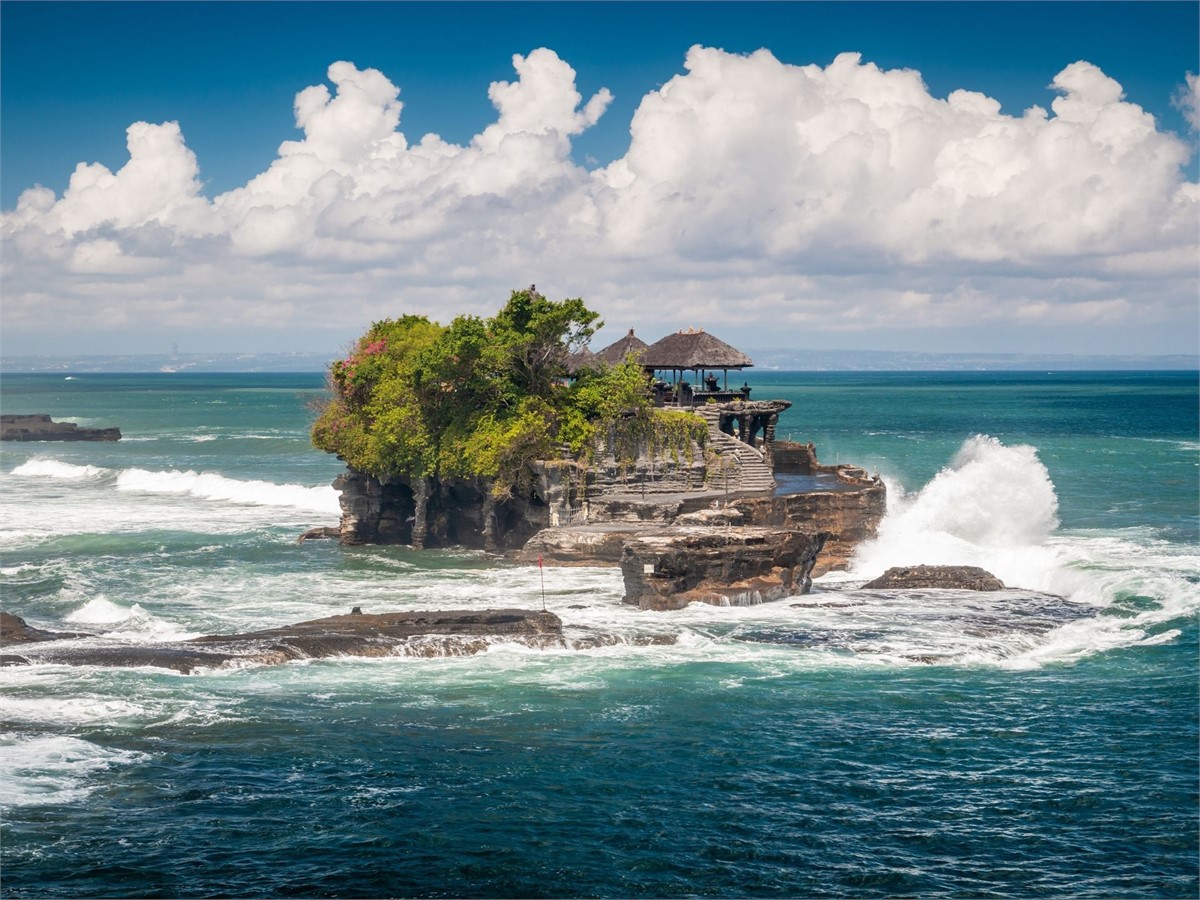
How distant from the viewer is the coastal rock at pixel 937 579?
43.7 m

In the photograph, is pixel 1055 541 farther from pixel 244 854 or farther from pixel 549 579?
pixel 244 854

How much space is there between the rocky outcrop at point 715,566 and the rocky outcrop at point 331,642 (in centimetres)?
397

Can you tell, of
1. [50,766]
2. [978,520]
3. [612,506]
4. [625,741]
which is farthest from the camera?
[978,520]

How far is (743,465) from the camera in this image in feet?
176

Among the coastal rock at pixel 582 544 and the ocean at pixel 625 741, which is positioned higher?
the coastal rock at pixel 582 544

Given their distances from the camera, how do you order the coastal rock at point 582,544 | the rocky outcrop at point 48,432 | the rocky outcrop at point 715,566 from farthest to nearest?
the rocky outcrop at point 48,432 → the coastal rock at point 582,544 → the rocky outcrop at point 715,566

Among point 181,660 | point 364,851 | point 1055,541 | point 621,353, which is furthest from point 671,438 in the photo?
point 364,851

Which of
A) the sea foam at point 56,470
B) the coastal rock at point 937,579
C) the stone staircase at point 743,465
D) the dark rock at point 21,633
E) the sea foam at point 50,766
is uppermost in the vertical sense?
the stone staircase at point 743,465

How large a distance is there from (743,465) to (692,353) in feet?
19.3

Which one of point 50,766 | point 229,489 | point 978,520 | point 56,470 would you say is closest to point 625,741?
point 50,766

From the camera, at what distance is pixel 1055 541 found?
5638cm

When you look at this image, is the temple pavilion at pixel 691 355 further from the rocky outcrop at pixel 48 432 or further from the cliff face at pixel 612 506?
the rocky outcrop at pixel 48 432

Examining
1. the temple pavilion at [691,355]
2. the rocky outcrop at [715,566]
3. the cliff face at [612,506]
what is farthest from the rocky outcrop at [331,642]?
the temple pavilion at [691,355]

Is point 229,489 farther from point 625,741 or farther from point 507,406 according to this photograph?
point 625,741
